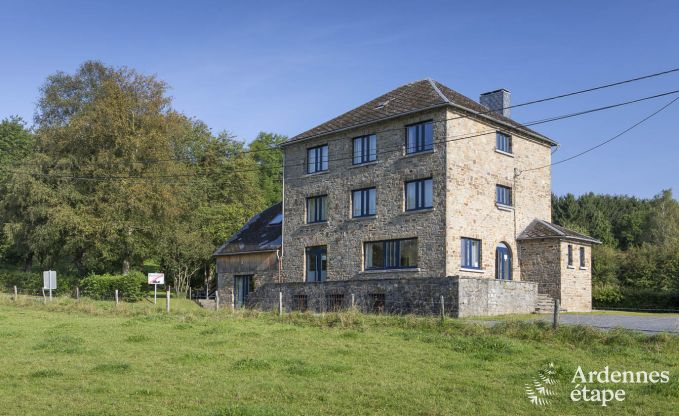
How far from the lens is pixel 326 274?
35.2 metres

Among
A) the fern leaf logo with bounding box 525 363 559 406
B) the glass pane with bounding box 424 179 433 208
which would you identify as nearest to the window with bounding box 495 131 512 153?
the glass pane with bounding box 424 179 433 208

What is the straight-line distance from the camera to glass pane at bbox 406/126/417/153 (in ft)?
105

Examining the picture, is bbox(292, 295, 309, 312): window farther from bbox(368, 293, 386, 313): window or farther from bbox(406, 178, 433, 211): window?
bbox(406, 178, 433, 211): window

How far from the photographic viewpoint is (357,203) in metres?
34.3

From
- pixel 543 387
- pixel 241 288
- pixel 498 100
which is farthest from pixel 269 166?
pixel 543 387

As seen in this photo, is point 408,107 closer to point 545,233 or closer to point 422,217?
point 422,217

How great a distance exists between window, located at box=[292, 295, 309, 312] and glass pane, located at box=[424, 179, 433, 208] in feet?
24.7

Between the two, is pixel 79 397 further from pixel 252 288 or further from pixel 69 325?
pixel 252 288

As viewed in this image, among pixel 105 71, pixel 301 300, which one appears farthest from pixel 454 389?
pixel 105 71

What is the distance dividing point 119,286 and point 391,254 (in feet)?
64.2

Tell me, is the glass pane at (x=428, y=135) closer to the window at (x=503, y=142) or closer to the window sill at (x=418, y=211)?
the window sill at (x=418, y=211)

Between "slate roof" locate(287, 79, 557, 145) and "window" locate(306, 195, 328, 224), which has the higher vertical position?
Answer: "slate roof" locate(287, 79, 557, 145)

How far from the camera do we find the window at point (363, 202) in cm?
3359

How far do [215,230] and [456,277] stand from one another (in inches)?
1249
